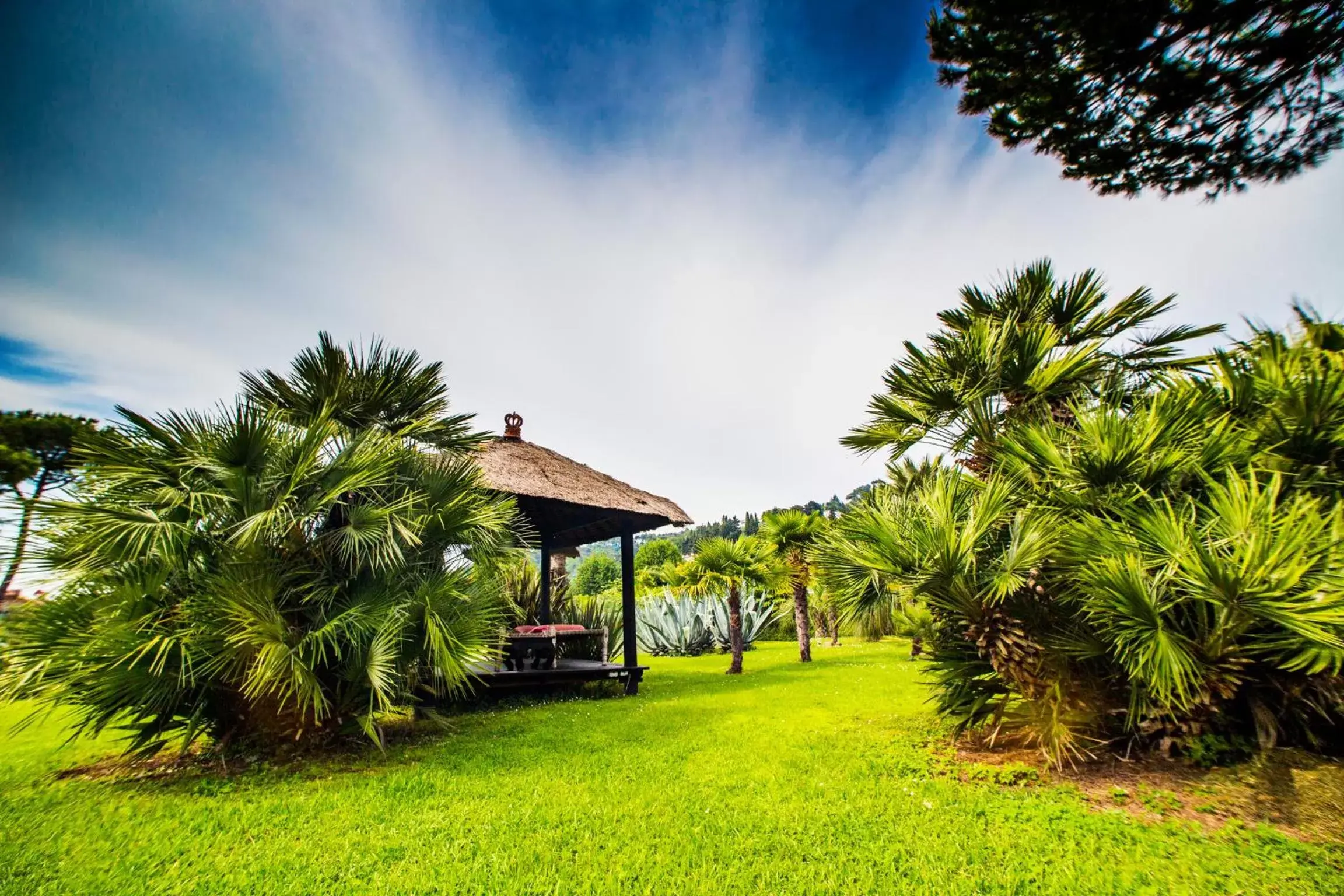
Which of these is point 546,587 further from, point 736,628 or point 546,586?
point 736,628

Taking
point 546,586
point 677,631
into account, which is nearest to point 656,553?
point 677,631

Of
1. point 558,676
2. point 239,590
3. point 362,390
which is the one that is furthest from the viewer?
point 558,676

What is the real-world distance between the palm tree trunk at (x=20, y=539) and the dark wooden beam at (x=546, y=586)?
25.0 ft

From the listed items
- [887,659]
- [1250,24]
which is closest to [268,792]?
[1250,24]

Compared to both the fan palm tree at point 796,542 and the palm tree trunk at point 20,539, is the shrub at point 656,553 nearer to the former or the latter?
the fan palm tree at point 796,542

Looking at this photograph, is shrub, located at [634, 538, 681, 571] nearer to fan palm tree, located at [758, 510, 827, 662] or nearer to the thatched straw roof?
fan palm tree, located at [758, 510, 827, 662]

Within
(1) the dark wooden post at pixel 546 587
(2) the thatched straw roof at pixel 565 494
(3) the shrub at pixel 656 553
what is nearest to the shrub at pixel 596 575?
(3) the shrub at pixel 656 553

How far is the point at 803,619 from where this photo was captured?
41.3 feet

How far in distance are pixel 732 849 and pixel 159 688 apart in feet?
15.5

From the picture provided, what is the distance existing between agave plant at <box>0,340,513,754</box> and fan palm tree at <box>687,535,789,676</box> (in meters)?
6.80

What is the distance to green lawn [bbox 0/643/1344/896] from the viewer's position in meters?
2.49

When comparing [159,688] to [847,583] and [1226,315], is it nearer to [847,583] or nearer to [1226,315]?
[847,583]

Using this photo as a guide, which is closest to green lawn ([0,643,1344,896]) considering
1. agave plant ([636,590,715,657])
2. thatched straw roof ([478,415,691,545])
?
thatched straw roof ([478,415,691,545])

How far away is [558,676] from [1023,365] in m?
7.42
